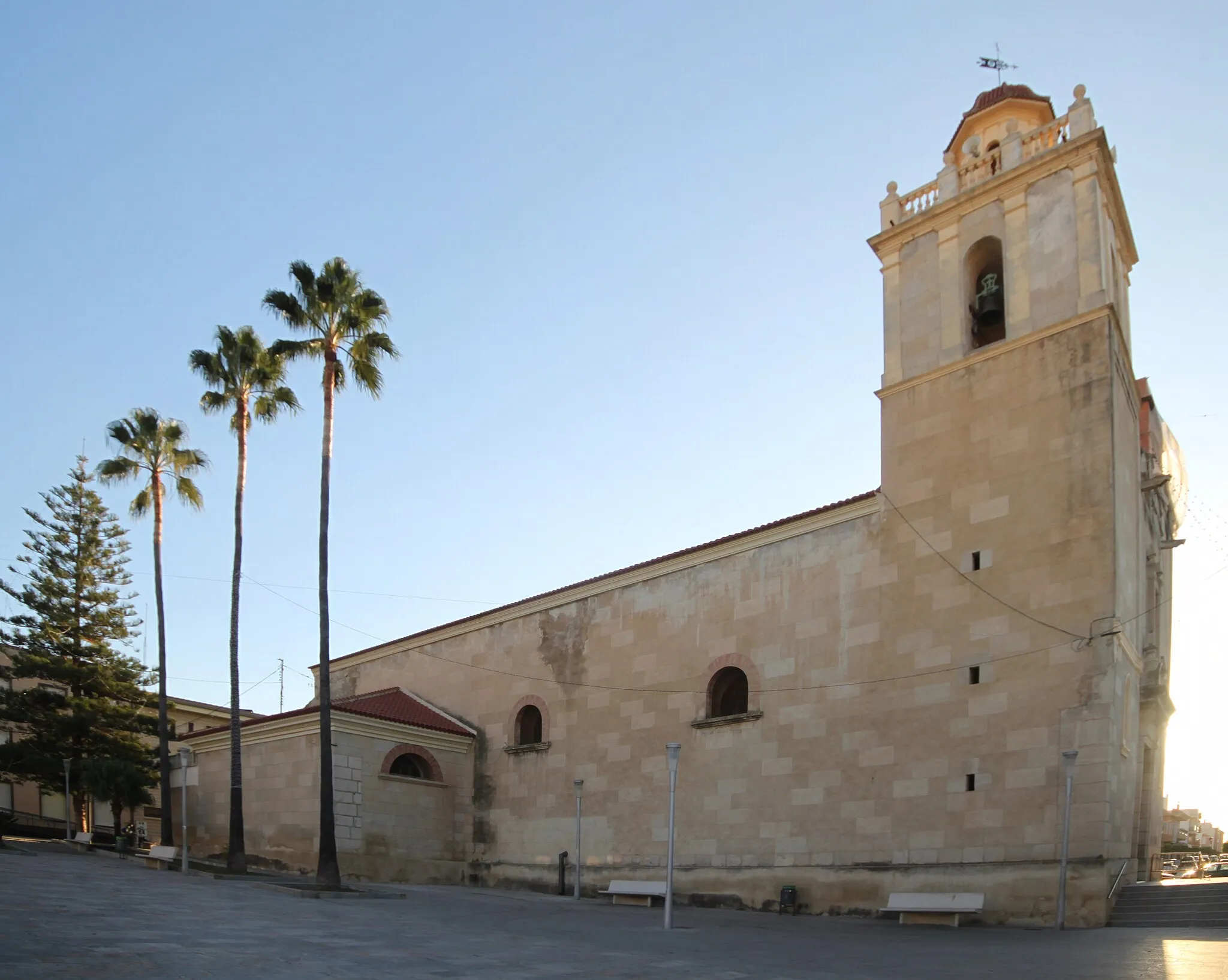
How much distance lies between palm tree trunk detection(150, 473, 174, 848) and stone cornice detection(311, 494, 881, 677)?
286 inches

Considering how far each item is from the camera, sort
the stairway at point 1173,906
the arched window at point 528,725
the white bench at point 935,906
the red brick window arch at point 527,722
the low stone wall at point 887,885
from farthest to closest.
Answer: the arched window at point 528,725, the red brick window arch at point 527,722, the white bench at point 935,906, the low stone wall at point 887,885, the stairway at point 1173,906

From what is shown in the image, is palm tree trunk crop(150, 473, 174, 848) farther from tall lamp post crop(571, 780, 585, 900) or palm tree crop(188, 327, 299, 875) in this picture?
tall lamp post crop(571, 780, 585, 900)

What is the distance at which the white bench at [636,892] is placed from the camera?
884 inches

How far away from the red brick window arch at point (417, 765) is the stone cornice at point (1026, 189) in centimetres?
1727

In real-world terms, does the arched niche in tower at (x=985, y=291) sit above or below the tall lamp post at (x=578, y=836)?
above

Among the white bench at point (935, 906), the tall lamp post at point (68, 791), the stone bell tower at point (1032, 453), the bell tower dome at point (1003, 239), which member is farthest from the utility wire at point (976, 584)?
the tall lamp post at point (68, 791)

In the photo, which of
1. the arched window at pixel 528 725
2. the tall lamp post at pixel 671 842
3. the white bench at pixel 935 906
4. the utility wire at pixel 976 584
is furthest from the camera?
the arched window at pixel 528 725

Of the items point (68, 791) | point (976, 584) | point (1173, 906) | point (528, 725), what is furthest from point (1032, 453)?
point (68, 791)

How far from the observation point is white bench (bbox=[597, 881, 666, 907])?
22.5 m

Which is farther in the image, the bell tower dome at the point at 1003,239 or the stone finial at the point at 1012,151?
the stone finial at the point at 1012,151

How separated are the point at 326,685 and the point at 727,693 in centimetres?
886

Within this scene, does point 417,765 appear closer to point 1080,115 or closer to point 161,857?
point 161,857

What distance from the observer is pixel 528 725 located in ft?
93.8

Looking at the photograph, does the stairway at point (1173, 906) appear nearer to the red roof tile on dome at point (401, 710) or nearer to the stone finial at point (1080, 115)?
the stone finial at point (1080, 115)
